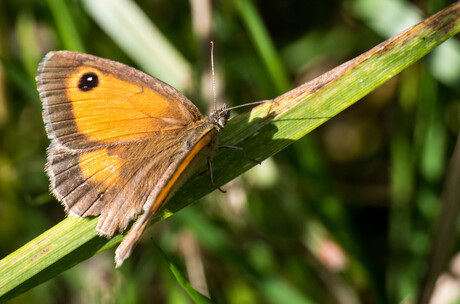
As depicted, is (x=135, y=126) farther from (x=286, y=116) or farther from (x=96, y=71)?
(x=286, y=116)

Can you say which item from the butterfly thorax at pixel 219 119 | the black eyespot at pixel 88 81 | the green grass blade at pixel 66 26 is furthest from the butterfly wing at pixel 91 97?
the green grass blade at pixel 66 26

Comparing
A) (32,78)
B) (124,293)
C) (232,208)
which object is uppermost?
(32,78)

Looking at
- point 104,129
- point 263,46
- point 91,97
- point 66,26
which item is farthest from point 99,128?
point 263,46

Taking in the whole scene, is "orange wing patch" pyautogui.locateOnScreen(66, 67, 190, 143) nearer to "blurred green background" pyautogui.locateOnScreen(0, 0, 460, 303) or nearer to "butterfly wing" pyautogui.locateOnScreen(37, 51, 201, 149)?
"butterfly wing" pyautogui.locateOnScreen(37, 51, 201, 149)

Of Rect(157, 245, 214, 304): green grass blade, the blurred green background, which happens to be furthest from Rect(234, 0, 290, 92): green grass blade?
Rect(157, 245, 214, 304): green grass blade

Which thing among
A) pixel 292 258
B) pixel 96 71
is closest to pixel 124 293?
pixel 292 258

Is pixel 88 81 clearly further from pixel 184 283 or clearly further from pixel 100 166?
pixel 184 283

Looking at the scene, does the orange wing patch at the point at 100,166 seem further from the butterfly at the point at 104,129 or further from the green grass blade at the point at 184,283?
the green grass blade at the point at 184,283
